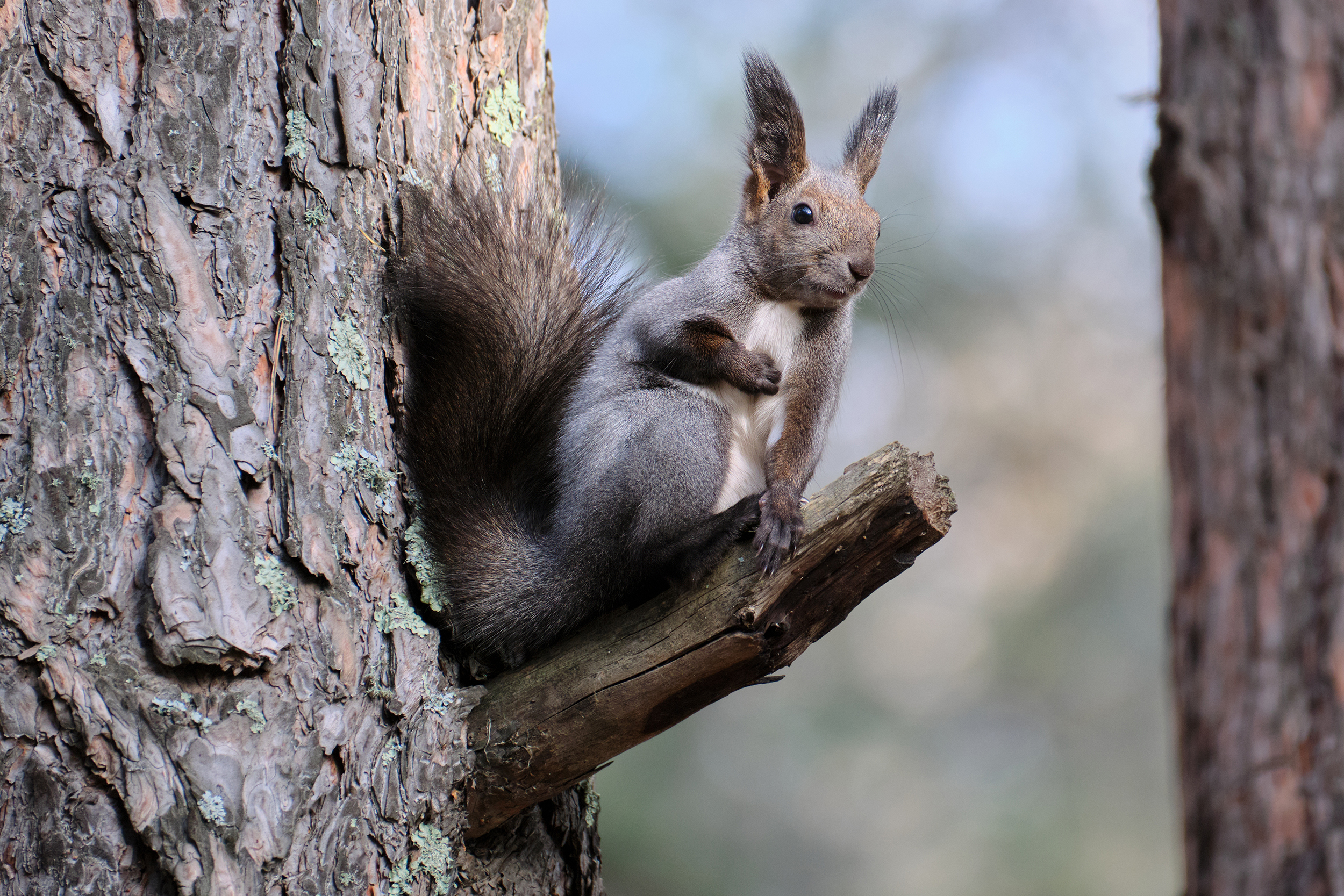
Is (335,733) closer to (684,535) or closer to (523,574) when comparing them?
(523,574)

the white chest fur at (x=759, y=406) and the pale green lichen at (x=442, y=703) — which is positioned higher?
the white chest fur at (x=759, y=406)

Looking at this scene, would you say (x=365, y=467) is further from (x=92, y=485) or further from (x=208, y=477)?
(x=92, y=485)

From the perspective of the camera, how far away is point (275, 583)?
1.44 meters

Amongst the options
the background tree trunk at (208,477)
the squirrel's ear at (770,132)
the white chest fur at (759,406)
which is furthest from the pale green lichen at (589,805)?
the squirrel's ear at (770,132)

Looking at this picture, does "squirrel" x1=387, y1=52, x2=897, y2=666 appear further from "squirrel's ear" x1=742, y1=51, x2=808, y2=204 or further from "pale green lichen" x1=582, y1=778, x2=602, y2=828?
"pale green lichen" x1=582, y1=778, x2=602, y2=828

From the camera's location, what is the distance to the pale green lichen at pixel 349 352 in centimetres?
157

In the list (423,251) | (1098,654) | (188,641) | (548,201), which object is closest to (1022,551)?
(1098,654)

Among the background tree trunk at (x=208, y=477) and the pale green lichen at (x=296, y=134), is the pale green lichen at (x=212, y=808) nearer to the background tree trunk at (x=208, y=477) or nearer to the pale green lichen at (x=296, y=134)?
→ the background tree trunk at (x=208, y=477)

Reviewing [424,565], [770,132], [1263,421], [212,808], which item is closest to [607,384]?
[424,565]

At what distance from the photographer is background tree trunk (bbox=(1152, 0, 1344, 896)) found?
0.71 metres

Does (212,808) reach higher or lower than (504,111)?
lower

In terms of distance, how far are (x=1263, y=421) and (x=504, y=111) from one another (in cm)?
158

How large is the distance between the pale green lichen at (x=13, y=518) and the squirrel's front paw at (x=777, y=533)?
103 centimetres

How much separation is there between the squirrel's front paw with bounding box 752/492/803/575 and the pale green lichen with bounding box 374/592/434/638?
1.83ft
